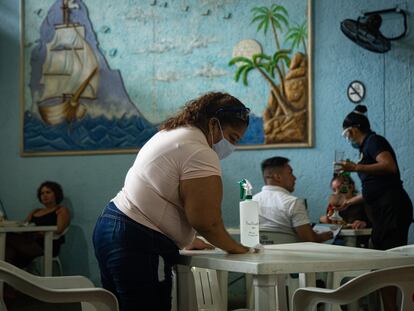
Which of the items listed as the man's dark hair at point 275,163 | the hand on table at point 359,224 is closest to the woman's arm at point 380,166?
the man's dark hair at point 275,163

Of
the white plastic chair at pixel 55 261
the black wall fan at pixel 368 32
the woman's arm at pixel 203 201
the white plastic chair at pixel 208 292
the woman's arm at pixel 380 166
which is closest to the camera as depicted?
the woman's arm at pixel 203 201

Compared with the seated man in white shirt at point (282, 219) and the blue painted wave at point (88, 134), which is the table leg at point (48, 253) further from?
the seated man in white shirt at point (282, 219)

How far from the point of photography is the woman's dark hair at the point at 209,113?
101 inches

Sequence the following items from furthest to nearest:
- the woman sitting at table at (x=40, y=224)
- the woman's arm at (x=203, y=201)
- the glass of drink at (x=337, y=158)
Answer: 1. the woman sitting at table at (x=40, y=224)
2. the glass of drink at (x=337, y=158)
3. the woman's arm at (x=203, y=201)

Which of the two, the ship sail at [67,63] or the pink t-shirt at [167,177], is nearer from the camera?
the pink t-shirt at [167,177]

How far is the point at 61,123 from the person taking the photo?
6.97 metres

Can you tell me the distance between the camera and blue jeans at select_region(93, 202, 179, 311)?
2377mm

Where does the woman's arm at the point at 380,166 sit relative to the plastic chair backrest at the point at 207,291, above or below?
above

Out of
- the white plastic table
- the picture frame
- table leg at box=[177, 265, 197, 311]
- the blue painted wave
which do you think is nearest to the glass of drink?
the picture frame

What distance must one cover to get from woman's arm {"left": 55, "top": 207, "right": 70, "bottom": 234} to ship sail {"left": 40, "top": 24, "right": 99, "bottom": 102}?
111 centimetres

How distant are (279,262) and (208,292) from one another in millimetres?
1428

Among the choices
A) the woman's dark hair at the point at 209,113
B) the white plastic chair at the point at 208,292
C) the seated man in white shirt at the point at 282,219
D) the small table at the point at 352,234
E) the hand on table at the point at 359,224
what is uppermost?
the woman's dark hair at the point at 209,113

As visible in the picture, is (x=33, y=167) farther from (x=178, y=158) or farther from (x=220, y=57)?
(x=178, y=158)

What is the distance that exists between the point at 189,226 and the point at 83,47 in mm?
4772
